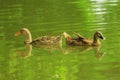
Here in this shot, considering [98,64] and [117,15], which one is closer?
[98,64]

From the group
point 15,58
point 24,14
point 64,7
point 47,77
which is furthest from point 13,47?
point 64,7

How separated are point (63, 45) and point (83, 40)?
700 mm

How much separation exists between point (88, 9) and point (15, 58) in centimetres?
841

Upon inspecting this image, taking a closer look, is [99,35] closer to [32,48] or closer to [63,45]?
[63,45]

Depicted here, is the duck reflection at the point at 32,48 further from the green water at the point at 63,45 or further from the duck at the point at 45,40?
the duck at the point at 45,40

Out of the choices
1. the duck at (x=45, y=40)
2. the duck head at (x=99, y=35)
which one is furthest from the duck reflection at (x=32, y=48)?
the duck head at (x=99, y=35)

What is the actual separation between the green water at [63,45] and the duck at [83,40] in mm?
199

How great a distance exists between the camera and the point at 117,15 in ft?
65.3

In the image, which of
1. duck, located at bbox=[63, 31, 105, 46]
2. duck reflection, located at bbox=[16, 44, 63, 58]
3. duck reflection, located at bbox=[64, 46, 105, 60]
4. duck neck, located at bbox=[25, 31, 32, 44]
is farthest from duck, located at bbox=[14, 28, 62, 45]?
duck reflection, located at bbox=[64, 46, 105, 60]

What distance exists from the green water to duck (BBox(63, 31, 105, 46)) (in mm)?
199

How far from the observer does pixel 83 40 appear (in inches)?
623

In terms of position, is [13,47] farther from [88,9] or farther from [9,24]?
[88,9]

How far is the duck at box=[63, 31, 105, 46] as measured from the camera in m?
15.8

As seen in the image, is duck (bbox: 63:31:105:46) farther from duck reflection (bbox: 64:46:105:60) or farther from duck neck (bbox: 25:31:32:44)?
duck neck (bbox: 25:31:32:44)
